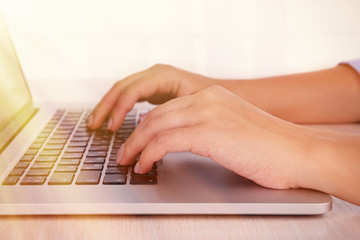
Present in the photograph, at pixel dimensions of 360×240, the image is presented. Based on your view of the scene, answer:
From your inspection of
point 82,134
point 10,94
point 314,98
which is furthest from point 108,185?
point 314,98

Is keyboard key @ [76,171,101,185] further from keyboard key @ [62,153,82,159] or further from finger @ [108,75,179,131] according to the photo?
finger @ [108,75,179,131]

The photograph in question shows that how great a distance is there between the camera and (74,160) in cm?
56

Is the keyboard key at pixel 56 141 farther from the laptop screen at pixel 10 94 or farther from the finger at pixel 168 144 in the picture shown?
the finger at pixel 168 144

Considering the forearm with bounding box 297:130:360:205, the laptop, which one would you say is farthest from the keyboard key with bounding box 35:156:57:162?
the forearm with bounding box 297:130:360:205

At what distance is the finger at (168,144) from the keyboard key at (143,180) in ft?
0.04

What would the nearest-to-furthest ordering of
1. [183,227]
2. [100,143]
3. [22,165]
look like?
[183,227], [22,165], [100,143]

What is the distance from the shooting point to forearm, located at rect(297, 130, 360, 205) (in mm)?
480

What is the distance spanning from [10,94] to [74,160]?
26 centimetres

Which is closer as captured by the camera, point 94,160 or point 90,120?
point 94,160

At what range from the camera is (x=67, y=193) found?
0.48 m

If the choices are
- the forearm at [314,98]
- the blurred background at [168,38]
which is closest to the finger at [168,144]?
the forearm at [314,98]

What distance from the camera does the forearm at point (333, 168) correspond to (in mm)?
480

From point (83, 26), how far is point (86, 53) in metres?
0.07

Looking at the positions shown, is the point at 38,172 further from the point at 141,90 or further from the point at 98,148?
the point at 141,90
